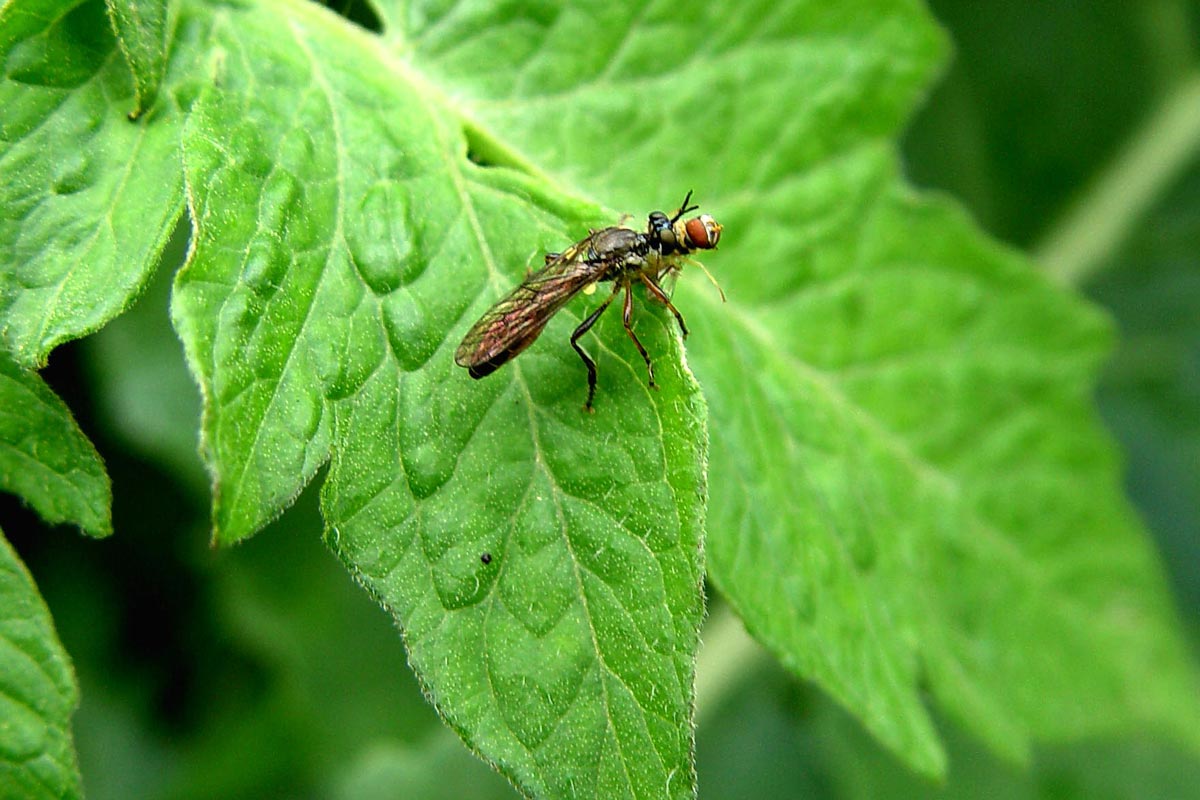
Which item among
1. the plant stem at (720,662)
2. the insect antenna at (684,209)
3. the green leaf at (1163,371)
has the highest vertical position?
the insect antenna at (684,209)

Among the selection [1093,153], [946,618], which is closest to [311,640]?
[946,618]

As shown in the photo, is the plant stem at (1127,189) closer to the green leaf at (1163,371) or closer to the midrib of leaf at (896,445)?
the green leaf at (1163,371)

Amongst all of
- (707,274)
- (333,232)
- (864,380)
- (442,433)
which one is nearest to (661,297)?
(707,274)

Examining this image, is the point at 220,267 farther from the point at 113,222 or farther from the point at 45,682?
the point at 45,682

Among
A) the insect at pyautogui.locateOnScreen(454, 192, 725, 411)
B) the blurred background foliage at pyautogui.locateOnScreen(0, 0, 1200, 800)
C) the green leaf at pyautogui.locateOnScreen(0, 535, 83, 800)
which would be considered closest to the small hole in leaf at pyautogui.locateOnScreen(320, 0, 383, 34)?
the insect at pyautogui.locateOnScreen(454, 192, 725, 411)

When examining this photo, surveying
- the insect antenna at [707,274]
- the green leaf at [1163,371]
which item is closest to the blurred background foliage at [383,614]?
the green leaf at [1163,371]

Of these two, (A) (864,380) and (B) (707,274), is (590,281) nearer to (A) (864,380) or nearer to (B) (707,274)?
(B) (707,274)

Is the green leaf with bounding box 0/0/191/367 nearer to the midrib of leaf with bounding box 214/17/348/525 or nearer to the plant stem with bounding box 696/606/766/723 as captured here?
the midrib of leaf with bounding box 214/17/348/525
